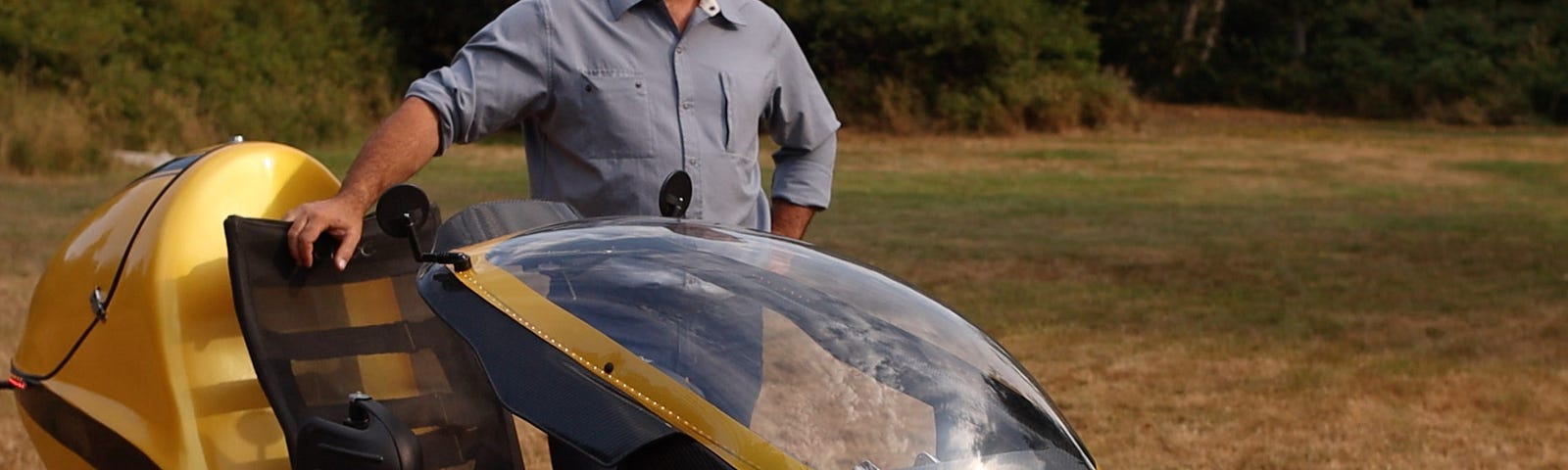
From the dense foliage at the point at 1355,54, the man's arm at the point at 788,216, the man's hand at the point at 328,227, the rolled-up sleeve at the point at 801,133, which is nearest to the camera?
the man's hand at the point at 328,227

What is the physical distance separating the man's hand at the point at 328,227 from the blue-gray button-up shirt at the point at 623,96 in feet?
1.60

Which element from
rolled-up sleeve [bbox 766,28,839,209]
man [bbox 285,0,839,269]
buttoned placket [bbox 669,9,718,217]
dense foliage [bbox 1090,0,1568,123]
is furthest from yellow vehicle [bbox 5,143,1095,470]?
dense foliage [bbox 1090,0,1568,123]

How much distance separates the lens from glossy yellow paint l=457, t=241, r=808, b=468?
218 centimetres

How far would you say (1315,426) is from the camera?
689 centimetres

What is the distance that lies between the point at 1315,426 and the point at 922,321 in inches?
185

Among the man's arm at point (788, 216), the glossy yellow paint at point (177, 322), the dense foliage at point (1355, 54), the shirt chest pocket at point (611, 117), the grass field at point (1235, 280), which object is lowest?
the dense foliage at point (1355, 54)

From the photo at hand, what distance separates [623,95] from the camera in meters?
3.79

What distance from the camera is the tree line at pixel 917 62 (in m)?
22.7

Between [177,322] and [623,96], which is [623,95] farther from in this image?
[177,322]

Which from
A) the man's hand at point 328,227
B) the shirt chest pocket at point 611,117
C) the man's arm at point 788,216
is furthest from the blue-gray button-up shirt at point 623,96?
the man's hand at point 328,227

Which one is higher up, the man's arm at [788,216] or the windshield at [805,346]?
the windshield at [805,346]

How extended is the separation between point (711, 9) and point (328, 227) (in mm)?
1037

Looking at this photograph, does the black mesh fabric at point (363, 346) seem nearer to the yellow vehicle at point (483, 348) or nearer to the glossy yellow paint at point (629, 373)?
the yellow vehicle at point (483, 348)

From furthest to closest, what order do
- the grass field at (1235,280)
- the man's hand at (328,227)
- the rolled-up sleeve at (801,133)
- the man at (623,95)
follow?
the grass field at (1235,280)
the rolled-up sleeve at (801,133)
the man at (623,95)
the man's hand at (328,227)
